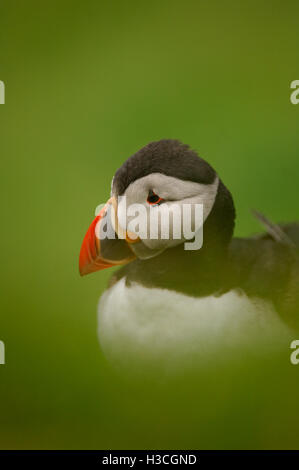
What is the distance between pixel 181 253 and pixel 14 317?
15.5 inches

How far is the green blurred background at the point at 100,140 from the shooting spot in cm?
103

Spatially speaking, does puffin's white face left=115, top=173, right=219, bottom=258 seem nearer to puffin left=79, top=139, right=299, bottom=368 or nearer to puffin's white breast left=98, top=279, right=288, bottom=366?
puffin left=79, top=139, right=299, bottom=368

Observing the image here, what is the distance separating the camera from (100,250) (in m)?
1.04

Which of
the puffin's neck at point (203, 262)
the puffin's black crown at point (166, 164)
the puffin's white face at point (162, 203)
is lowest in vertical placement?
the puffin's neck at point (203, 262)

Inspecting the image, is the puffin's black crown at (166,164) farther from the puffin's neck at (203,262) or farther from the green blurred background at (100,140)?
the green blurred background at (100,140)

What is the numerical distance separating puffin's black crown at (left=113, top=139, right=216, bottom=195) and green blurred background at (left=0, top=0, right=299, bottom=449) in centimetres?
25

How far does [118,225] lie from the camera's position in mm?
1015

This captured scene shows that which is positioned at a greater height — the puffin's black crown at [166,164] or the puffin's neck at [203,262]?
the puffin's black crown at [166,164]

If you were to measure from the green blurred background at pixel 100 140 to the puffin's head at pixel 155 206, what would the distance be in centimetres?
17

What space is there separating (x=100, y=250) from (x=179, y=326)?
0.22 metres

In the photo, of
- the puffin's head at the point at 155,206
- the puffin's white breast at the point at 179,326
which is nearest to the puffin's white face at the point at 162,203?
the puffin's head at the point at 155,206

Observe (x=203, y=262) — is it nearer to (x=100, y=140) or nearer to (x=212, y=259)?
(x=212, y=259)

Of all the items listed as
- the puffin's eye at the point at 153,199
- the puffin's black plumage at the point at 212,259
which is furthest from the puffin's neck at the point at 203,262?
the puffin's eye at the point at 153,199

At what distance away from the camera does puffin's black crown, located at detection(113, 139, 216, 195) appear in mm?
948
